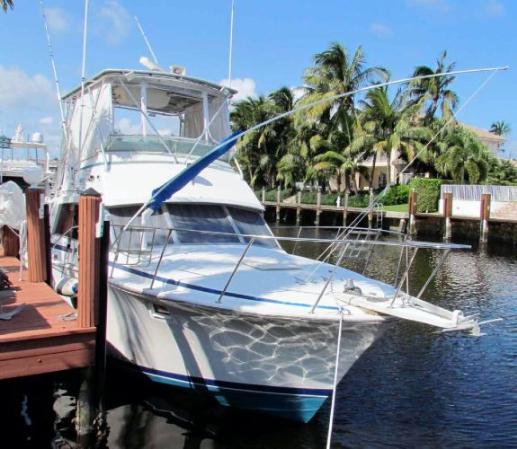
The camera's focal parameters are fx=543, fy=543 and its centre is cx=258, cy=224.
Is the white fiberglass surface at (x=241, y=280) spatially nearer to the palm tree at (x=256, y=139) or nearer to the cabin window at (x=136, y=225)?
the cabin window at (x=136, y=225)

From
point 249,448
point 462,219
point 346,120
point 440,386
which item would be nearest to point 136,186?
point 249,448

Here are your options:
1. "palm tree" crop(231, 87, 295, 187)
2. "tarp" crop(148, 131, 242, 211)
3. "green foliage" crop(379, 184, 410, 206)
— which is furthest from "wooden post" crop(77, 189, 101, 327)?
"palm tree" crop(231, 87, 295, 187)

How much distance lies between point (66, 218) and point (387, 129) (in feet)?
96.2

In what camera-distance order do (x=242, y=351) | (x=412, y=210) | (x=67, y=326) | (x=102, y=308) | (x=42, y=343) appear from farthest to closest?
1. (x=412, y=210)
2. (x=242, y=351)
3. (x=102, y=308)
4. (x=67, y=326)
5. (x=42, y=343)

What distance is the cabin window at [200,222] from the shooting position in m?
8.28

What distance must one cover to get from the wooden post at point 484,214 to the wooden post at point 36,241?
23.9 meters

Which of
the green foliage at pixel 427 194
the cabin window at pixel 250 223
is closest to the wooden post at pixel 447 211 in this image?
the green foliage at pixel 427 194

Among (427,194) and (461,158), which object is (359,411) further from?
(461,158)

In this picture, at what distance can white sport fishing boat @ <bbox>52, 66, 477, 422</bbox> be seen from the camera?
19.1 ft

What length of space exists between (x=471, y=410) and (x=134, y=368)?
4.59m

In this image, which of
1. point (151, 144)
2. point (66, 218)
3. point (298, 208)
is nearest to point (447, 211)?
point (298, 208)

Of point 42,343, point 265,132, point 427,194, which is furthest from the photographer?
point 265,132

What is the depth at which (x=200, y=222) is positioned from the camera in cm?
847

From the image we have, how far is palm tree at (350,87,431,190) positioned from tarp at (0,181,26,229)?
2638 cm
